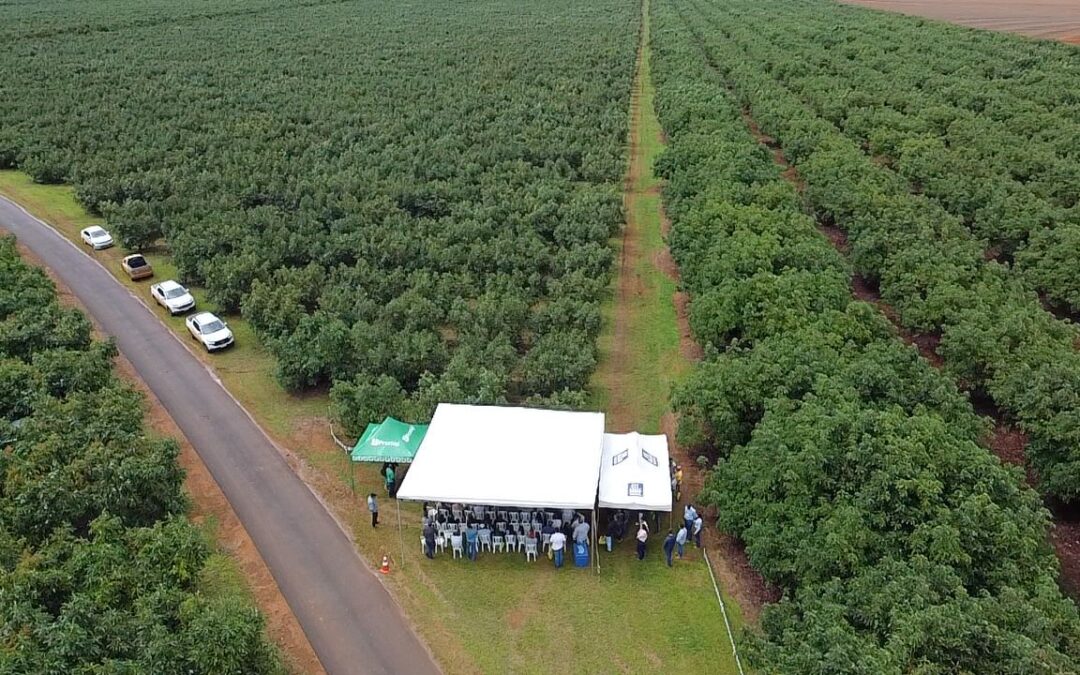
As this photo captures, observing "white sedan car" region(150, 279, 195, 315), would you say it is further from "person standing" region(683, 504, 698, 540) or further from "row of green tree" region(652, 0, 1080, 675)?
"person standing" region(683, 504, 698, 540)

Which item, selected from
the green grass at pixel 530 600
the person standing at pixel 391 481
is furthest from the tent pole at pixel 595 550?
the person standing at pixel 391 481

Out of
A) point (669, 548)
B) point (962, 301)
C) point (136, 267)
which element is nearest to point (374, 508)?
point (669, 548)

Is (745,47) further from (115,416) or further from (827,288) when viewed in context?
(115,416)

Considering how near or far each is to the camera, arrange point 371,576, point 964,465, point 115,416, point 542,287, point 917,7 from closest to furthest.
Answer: point 964,465 < point 371,576 < point 115,416 < point 542,287 < point 917,7

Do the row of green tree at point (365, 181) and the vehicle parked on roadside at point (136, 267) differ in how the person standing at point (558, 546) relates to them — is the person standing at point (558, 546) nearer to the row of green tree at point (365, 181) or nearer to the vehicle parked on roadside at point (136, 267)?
the row of green tree at point (365, 181)

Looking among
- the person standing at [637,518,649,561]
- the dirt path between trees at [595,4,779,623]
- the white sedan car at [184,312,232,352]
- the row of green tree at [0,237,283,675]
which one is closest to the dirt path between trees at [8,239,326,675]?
the row of green tree at [0,237,283,675]

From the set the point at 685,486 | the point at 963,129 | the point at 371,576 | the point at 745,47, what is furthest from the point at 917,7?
the point at 371,576

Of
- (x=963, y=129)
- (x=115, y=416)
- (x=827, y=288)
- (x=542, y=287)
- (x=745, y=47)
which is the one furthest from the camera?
(x=745, y=47)
